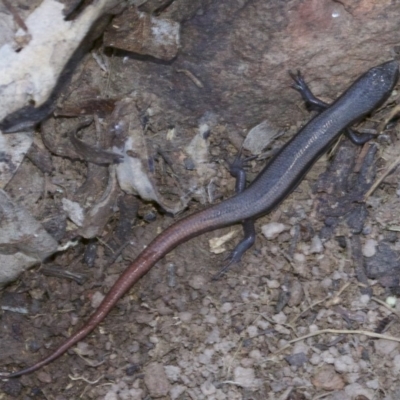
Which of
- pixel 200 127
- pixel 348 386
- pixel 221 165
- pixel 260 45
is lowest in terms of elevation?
pixel 348 386

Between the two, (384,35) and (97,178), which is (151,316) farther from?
(384,35)

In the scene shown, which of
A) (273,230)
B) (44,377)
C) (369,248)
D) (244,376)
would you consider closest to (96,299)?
(44,377)

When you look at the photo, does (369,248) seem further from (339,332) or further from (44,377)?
(44,377)

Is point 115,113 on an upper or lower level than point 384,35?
upper

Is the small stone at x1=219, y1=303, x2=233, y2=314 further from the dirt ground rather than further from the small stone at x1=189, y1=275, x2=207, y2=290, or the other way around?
the small stone at x1=189, y1=275, x2=207, y2=290

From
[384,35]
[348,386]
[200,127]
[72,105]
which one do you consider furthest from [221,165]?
[348,386]

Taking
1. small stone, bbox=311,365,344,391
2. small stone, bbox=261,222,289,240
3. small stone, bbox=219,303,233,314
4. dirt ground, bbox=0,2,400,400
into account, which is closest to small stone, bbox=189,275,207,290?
dirt ground, bbox=0,2,400,400

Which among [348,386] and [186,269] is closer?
[348,386]
